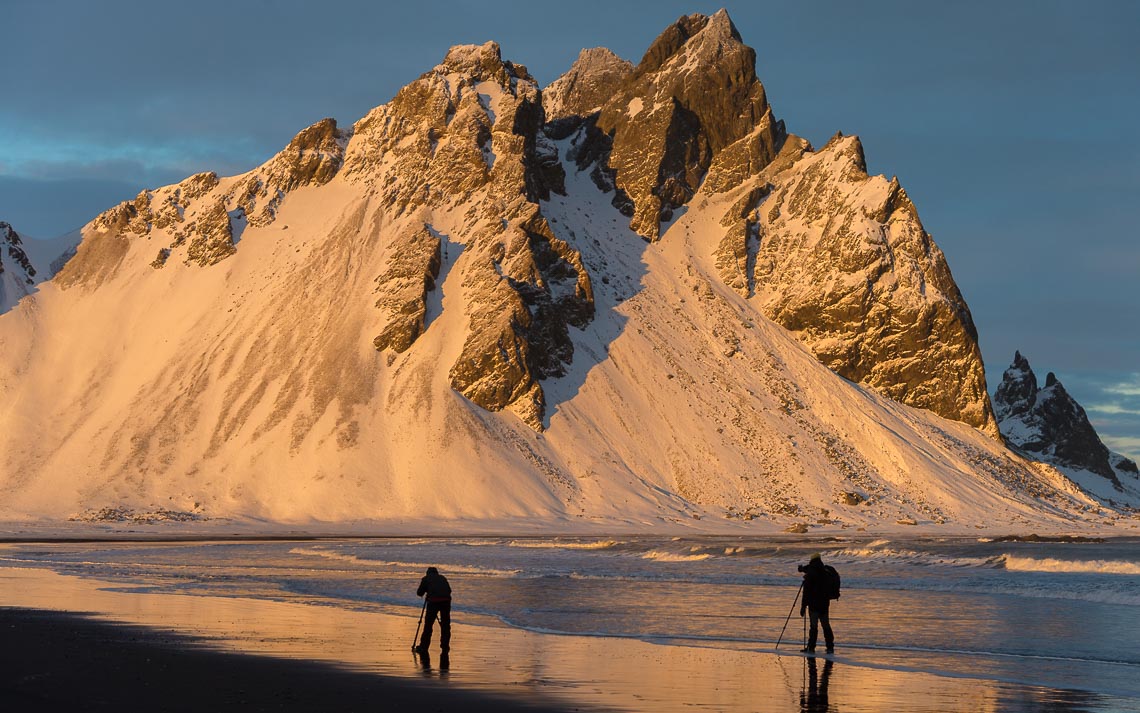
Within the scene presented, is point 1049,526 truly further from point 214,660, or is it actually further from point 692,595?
point 214,660

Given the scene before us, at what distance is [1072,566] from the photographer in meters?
61.2

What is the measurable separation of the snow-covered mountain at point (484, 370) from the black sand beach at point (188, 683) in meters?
108

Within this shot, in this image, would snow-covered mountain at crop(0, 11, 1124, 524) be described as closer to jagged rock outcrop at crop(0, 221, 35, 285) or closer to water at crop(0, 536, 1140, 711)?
jagged rock outcrop at crop(0, 221, 35, 285)

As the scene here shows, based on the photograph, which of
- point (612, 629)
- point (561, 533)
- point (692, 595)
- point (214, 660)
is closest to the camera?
point (214, 660)

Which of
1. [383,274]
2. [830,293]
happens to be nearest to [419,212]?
[383,274]

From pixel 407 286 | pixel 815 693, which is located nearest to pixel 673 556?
pixel 815 693

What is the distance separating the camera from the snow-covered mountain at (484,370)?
15225cm

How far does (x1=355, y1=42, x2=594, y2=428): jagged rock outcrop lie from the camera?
6516 inches

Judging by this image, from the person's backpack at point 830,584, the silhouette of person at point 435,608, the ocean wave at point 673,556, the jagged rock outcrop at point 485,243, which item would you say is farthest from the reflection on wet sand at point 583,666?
the jagged rock outcrop at point 485,243

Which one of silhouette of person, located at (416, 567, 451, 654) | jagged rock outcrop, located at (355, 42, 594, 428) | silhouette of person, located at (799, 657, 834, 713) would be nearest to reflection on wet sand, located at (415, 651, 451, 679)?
silhouette of person, located at (416, 567, 451, 654)

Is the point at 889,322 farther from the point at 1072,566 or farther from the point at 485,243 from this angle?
the point at 1072,566

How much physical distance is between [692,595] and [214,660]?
86.0 feet

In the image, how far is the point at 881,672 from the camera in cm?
2756

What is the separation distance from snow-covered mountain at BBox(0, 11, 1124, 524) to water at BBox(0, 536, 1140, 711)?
5871 centimetres
